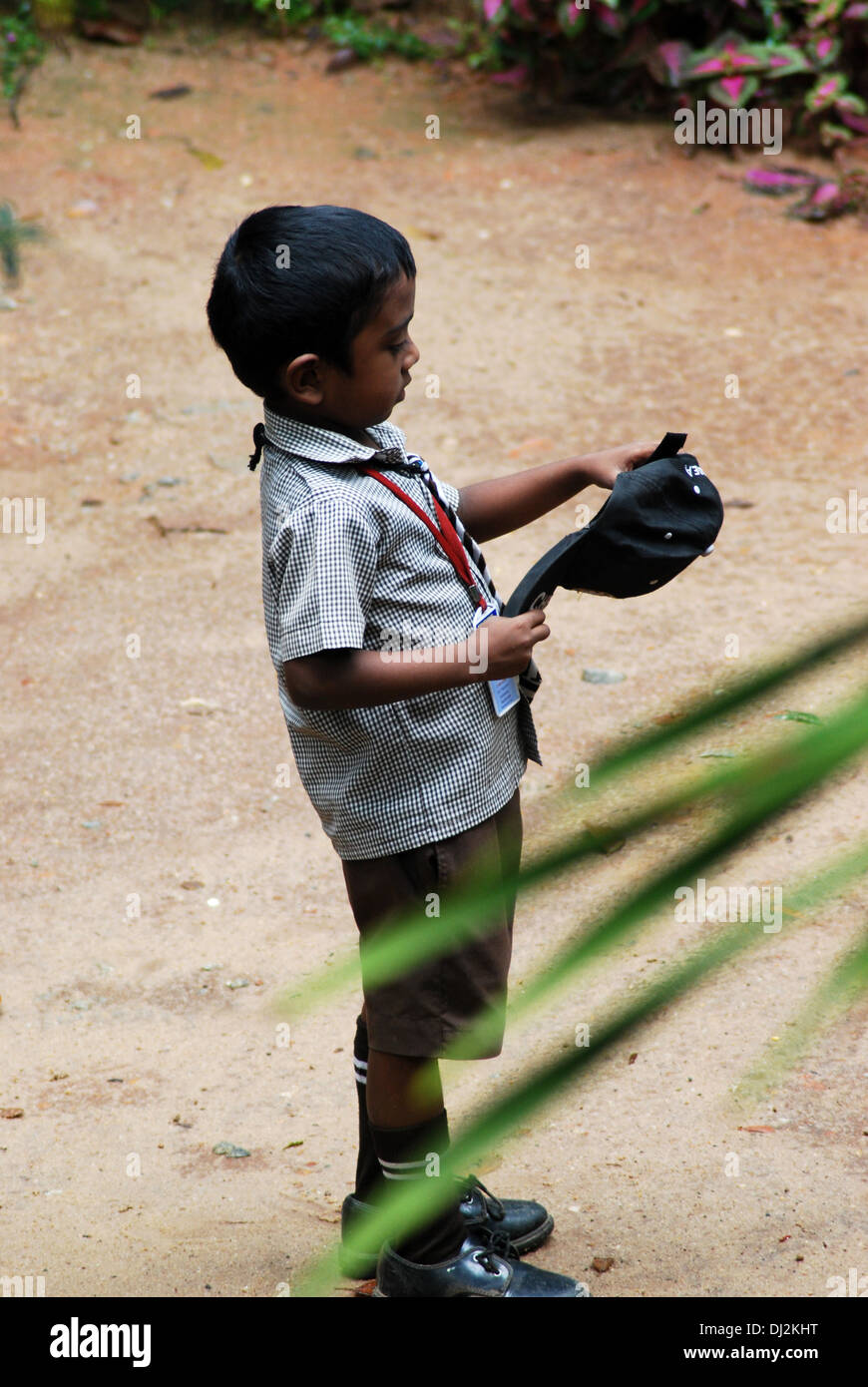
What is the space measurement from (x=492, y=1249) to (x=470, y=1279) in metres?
0.07

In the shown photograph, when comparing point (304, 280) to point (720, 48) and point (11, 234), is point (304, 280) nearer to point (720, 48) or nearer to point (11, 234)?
point (11, 234)

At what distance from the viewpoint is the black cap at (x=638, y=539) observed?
5.15ft

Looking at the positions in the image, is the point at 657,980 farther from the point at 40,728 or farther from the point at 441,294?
the point at 441,294

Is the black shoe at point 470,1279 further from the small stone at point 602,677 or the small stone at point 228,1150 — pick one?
the small stone at point 602,677

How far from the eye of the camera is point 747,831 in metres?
0.46

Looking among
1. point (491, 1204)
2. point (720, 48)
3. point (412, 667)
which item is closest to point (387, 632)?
point (412, 667)

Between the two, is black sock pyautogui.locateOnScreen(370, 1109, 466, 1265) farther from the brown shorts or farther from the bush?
the bush

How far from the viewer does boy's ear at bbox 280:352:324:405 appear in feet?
5.37

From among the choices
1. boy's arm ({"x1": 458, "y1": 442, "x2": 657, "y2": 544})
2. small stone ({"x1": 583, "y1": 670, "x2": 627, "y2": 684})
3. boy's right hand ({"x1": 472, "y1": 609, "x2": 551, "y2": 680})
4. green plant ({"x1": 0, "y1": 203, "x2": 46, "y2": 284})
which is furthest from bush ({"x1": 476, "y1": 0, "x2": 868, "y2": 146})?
green plant ({"x1": 0, "y1": 203, "x2": 46, "y2": 284})

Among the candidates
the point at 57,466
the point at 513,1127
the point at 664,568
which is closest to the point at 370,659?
the point at 664,568

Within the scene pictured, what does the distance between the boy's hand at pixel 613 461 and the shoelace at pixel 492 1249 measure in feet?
3.55

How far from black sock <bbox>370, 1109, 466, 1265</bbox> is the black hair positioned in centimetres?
98

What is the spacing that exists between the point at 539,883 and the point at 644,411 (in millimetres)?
4935
